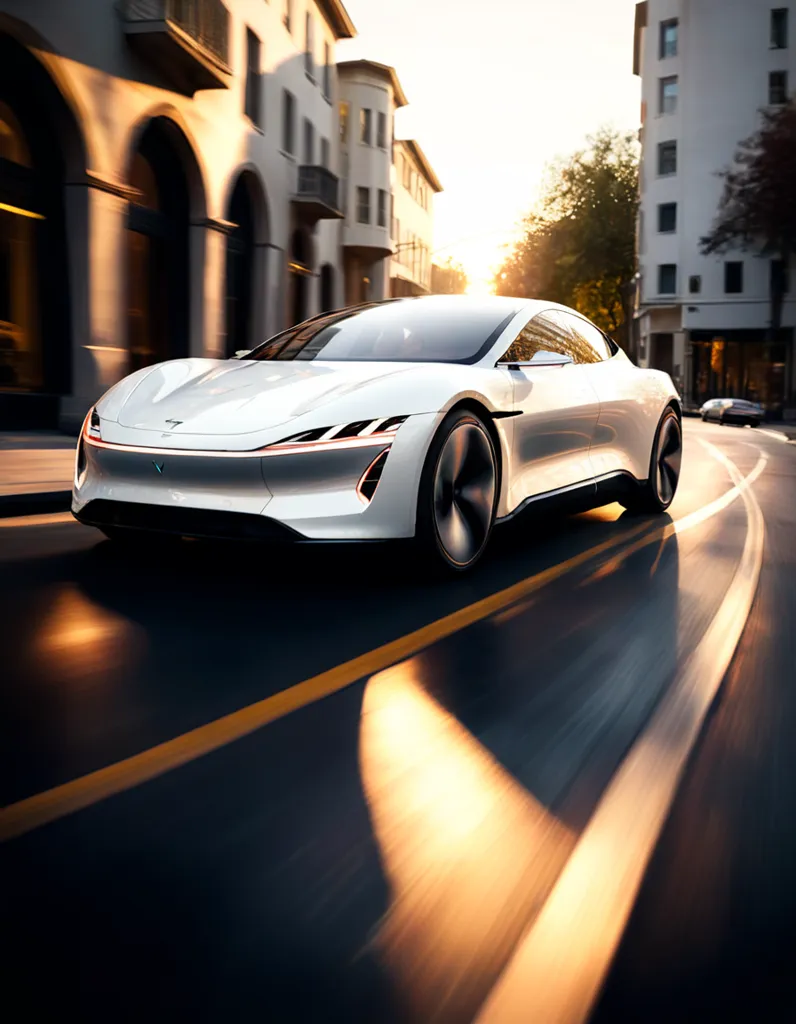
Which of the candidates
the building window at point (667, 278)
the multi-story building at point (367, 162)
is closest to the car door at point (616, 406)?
the multi-story building at point (367, 162)

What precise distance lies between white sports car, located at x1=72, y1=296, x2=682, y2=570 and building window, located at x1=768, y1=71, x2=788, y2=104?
51.7 meters

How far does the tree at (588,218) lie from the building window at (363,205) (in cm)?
2250

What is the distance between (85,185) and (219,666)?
42.1 ft

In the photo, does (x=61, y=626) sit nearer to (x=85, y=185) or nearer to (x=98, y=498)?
(x=98, y=498)

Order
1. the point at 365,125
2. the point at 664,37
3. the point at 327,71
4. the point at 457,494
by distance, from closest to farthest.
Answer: the point at 457,494 → the point at 327,71 → the point at 365,125 → the point at 664,37

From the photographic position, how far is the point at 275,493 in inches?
191

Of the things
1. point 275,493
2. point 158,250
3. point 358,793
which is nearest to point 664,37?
point 158,250

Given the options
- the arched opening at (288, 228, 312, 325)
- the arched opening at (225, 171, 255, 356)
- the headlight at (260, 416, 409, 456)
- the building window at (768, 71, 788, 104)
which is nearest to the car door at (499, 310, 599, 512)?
the headlight at (260, 416, 409, 456)

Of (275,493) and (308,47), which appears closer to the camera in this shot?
(275,493)

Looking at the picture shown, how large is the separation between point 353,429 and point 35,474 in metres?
4.99

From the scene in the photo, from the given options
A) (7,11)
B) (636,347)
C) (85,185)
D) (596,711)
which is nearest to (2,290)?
(85,185)

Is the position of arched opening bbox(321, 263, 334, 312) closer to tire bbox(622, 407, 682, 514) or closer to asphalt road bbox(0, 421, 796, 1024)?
tire bbox(622, 407, 682, 514)

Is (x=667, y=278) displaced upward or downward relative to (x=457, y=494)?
upward

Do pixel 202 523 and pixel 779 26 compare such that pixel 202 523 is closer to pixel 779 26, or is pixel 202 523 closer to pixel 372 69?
pixel 372 69
